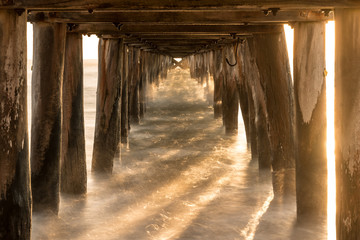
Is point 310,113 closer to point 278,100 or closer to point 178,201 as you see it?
point 278,100

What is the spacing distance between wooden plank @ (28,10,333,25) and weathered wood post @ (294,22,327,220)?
14cm

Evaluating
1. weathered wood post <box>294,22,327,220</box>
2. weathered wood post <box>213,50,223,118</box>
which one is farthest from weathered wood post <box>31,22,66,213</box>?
weathered wood post <box>213,50,223,118</box>

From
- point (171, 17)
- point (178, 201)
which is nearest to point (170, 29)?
point (171, 17)

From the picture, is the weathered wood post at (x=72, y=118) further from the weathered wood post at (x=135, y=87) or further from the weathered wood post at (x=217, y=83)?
the weathered wood post at (x=217, y=83)

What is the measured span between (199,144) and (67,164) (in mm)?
3656

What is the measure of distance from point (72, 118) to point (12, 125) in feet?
6.60

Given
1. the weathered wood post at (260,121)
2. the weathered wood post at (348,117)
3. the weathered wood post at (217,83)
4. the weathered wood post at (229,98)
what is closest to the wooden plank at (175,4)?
the weathered wood post at (348,117)


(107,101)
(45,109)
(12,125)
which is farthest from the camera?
(107,101)

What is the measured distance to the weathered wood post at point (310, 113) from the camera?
3.92 meters

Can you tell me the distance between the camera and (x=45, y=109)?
13.4 ft

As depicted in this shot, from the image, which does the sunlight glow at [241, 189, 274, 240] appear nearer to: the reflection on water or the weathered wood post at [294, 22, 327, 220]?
the reflection on water

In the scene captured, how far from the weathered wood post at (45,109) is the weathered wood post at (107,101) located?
67.9 inches

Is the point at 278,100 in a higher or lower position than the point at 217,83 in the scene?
lower

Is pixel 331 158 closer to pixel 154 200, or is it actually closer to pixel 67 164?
pixel 154 200
